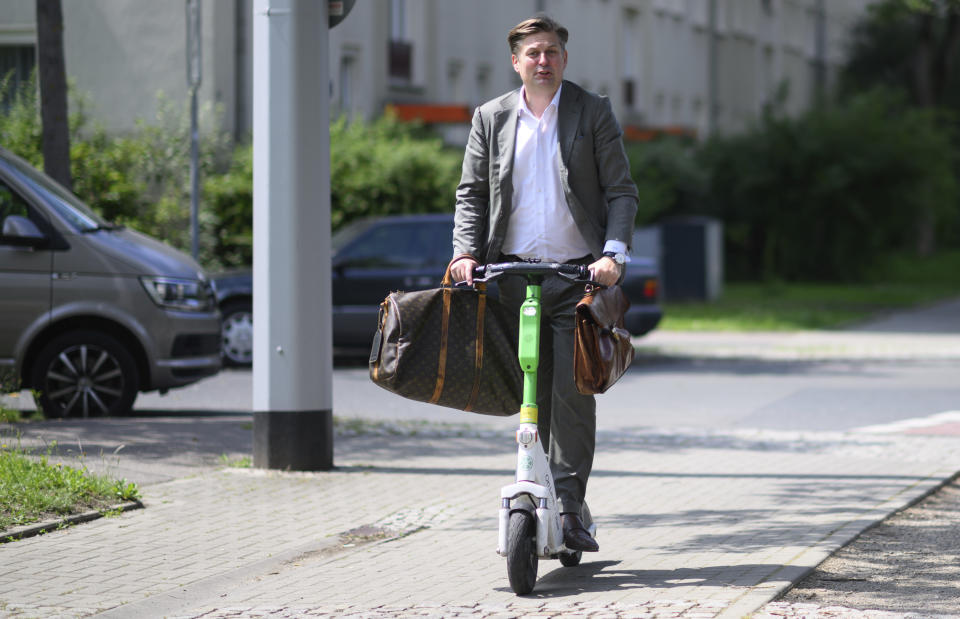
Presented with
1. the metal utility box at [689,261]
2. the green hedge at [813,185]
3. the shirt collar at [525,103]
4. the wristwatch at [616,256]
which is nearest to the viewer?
the wristwatch at [616,256]

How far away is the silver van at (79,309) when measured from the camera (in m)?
10.2

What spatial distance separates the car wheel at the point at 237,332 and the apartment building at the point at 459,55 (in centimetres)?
297

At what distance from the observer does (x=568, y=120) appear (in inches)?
216

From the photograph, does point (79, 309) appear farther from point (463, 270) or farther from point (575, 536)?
point (575, 536)

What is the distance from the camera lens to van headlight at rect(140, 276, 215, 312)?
1053cm

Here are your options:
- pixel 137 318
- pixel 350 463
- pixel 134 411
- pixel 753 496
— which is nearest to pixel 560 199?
pixel 753 496

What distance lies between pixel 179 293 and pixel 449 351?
563cm

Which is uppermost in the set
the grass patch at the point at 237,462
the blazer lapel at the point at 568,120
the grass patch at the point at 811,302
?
the blazer lapel at the point at 568,120

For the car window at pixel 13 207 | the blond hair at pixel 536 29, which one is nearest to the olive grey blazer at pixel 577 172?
the blond hair at pixel 536 29

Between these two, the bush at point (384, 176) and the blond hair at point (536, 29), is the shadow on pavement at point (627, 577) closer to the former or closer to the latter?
the blond hair at point (536, 29)

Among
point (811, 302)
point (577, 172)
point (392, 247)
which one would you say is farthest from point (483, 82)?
point (577, 172)

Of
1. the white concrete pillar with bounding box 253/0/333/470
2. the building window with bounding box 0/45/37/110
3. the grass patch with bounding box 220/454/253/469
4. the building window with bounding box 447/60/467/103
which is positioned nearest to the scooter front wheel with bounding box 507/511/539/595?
the white concrete pillar with bounding box 253/0/333/470

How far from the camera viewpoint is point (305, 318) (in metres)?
7.97

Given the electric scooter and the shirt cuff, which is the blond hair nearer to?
the shirt cuff
